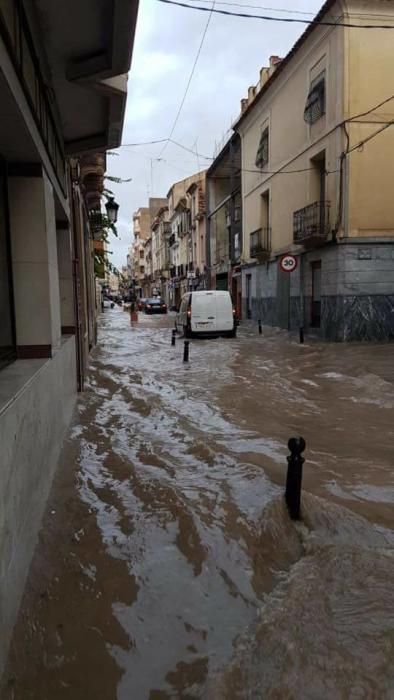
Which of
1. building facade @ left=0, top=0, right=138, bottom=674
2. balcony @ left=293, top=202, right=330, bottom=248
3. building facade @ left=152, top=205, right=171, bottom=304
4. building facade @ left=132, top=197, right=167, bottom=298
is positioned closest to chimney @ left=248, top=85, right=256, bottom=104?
balcony @ left=293, top=202, right=330, bottom=248

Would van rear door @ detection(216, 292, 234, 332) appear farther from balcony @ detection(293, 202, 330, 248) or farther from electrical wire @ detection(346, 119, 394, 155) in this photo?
electrical wire @ detection(346, 119, 394, 155)

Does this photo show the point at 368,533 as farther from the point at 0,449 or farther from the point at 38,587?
the point at 0,449

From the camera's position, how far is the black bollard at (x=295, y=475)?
12.6 feet

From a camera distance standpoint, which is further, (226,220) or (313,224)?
(226,220)

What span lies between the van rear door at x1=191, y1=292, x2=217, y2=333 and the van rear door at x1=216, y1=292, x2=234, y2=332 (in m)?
0.14

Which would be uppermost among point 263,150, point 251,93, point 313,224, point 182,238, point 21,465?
point 251,93

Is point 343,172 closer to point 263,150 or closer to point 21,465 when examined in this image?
point 263,150

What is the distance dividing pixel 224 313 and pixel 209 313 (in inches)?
21.1

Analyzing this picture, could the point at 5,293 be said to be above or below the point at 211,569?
above

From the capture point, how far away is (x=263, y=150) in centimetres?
2420

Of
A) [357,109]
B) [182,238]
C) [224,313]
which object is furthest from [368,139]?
[182,238]

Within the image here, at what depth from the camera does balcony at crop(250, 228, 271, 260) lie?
24025mm

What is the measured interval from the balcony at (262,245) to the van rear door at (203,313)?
655 centimetres

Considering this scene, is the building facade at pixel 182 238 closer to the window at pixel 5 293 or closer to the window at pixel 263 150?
the window at pixel 263 150
